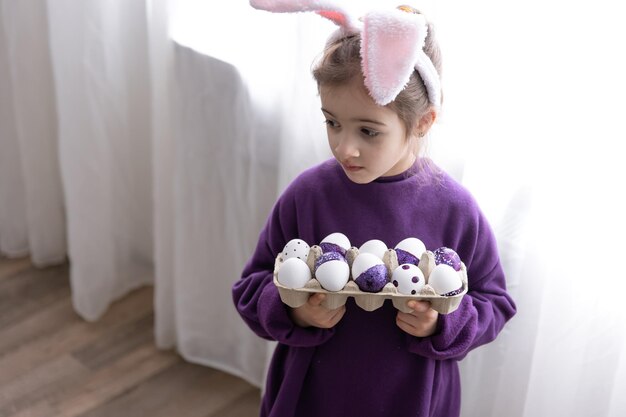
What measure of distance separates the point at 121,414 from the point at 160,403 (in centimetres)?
9

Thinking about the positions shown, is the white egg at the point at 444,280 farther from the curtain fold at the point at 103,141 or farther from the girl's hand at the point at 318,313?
the curtain fold at the point at 103,141

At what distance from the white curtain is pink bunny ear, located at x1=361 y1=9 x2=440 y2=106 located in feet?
0.98

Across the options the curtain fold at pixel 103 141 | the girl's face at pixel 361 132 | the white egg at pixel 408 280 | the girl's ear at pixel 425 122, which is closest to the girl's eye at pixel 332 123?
the girl's face at pixel 361 132

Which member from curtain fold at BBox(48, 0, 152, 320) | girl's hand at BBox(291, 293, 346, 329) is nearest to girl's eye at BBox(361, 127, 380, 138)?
girl's hand at BBox(291, 293, 346, 329)

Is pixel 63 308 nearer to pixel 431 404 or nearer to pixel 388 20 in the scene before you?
pixel 431 404

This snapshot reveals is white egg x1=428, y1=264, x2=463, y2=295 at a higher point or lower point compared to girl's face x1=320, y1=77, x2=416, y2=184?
lower

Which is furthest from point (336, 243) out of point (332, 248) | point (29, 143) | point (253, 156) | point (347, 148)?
point (29, 143)

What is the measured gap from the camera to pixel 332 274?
1072 millimetres

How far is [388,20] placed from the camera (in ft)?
3.26

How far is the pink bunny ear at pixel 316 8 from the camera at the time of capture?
105 centimetres

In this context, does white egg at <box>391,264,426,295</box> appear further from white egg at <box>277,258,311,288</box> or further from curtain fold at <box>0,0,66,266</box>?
curtain fold at <box>0,0,66,266</box>

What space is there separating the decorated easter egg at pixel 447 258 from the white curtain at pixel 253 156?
0.84 feet

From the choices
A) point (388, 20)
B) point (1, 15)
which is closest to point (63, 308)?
point (1, 15)

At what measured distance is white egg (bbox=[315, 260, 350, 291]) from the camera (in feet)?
3.52
